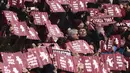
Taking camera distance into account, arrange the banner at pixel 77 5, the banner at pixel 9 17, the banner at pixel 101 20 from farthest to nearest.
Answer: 1. the banner at pixel 77 5
2. the banner at pixel 101 20
3. the banner at pixel 9 17

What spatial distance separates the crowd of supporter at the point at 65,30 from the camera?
1233cm

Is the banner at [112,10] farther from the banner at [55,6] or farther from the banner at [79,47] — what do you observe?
the banner at [79,47]

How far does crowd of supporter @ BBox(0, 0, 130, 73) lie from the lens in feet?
40.5

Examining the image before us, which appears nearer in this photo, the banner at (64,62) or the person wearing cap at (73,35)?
the banner at (64,62)

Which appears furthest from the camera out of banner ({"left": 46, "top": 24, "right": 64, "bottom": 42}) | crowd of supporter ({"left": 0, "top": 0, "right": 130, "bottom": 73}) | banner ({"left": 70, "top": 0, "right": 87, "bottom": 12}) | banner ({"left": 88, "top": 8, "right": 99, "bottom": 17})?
banner ({"left": 88, "top": 8, "right": 99, "bottom": 17})

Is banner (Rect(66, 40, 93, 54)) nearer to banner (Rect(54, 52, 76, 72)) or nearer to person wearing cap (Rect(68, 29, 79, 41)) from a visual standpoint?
person wearing cap (Rect(68, 29, 79, 41))

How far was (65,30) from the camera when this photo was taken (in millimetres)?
14477

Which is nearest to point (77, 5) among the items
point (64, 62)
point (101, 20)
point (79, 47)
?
point (101, 20)

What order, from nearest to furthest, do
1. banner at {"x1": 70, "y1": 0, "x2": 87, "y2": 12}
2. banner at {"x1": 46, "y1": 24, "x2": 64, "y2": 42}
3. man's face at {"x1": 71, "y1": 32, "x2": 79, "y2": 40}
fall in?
banner at {"x1": 46, "y1": 24, "x2": 64, "y2": 42}
man's face at {"x1": 71, "y1": 32, "x2": 79, "y2": 40}
banner at {"x1": 70, "y1": 0, "x2": 87, "y2": 12}

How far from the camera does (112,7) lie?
1603 centimetres

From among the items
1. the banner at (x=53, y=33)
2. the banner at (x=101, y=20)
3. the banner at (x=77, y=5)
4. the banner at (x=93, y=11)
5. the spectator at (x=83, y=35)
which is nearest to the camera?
the banner at (x=53, y=33)

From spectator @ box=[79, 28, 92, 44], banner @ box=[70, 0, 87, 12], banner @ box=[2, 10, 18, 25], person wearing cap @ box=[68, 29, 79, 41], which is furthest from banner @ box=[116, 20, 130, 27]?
banner @ box=[2, 10, 18, 25]

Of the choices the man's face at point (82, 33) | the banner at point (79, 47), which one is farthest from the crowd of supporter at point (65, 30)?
the banner at point (79, 47)

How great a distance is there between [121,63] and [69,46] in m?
1.75
